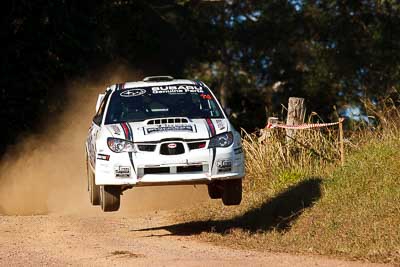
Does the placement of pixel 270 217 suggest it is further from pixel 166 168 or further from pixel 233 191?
pixel 166 168

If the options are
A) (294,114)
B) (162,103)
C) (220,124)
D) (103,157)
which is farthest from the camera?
(294,114)

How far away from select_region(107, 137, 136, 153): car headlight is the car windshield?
0.73m

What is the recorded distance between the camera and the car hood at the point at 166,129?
12.8 metres

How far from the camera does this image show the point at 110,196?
13156 mm

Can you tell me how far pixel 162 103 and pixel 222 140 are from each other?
1566mm

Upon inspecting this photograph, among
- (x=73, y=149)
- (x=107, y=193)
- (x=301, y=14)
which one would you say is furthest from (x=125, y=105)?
(x=301, y=14)

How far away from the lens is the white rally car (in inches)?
497

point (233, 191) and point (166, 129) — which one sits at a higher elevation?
point (166, 129)

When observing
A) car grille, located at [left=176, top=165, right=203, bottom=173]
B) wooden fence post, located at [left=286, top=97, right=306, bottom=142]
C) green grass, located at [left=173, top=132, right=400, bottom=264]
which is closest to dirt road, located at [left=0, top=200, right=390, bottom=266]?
green grass, located at [left=173, top=132, right=400, bottom=264]

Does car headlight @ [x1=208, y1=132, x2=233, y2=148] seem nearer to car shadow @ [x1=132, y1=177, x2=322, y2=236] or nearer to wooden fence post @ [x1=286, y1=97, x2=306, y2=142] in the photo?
car shadow @ [x1=132, y1=177, x2=322, y2=236]

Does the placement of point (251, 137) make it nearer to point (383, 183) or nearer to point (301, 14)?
point (383, 183)

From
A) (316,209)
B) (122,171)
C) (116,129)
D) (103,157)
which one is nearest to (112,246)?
(122,171)

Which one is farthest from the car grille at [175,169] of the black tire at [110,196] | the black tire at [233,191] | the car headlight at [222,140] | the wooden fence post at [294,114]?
the wooden fence post at [294,114]

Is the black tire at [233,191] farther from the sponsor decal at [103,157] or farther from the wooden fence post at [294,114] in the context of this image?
the wooden fence post at [294,114]
